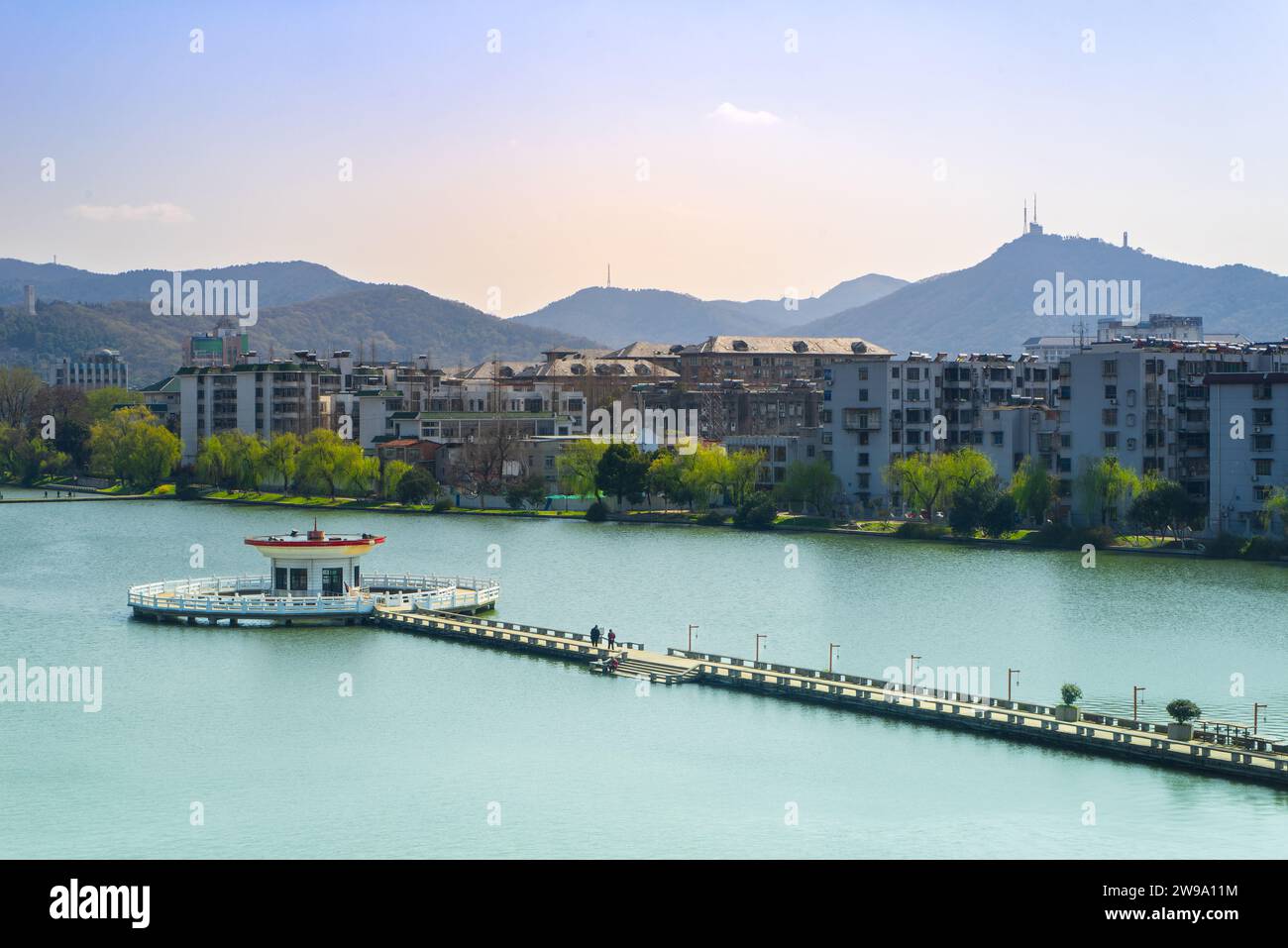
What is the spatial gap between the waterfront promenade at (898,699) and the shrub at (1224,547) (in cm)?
2310

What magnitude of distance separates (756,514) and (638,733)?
123 ft

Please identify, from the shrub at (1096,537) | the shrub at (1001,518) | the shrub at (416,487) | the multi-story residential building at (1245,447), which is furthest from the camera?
the shrub at (416,487)

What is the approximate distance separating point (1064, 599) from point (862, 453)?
24.6 metres

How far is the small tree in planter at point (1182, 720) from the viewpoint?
22188 millimetres

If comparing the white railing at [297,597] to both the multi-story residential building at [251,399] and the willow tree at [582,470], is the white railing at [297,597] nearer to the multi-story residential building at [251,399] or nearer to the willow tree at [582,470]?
the willow tree at [582,470]

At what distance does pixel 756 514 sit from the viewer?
6153 cm

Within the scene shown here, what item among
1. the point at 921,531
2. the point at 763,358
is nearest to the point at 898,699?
the point at 921,531

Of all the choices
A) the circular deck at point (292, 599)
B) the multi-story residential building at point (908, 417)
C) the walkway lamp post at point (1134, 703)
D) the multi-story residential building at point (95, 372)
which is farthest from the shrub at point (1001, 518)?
the multi-story residential building at point (95, 372)

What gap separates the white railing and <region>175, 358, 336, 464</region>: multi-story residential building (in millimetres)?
52245

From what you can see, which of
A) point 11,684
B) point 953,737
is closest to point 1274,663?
point 953,737

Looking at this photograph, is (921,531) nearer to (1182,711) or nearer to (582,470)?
(582,470)

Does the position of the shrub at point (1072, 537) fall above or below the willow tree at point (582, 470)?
below

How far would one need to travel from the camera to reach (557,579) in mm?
44469
